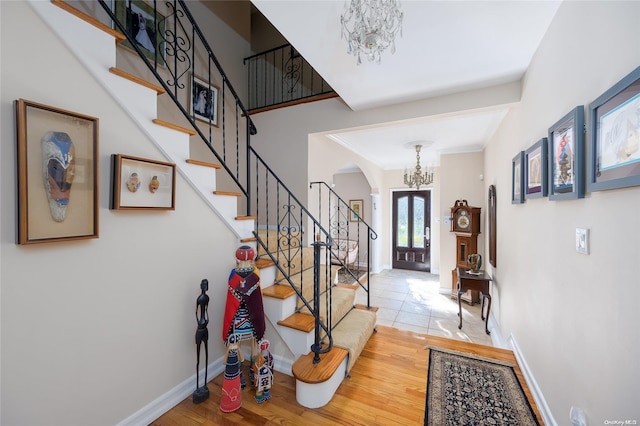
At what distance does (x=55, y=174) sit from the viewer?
3.99 feet

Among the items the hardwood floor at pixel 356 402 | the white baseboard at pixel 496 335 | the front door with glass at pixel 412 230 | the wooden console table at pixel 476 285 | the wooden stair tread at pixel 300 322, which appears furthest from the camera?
the front door with glass at pixel 412 230

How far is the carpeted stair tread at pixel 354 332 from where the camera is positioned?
216 cm

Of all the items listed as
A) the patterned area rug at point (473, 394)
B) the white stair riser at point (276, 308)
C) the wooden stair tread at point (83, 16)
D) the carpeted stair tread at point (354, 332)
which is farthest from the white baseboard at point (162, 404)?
the wooden stair tread at point (83, 16)

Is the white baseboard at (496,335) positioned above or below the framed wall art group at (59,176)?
below

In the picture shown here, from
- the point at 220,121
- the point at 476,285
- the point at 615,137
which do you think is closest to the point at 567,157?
the point at 615,137

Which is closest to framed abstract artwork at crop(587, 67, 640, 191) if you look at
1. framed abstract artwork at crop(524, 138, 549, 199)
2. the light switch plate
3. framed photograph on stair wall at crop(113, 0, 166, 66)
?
the light switch plate

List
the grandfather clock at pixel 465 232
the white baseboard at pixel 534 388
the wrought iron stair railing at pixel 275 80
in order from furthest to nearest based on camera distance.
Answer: the grandfather clock at pixel 465 232 → the wrought iron stair railing at pixel 275 80 → the white baseboard at pixel 534 388

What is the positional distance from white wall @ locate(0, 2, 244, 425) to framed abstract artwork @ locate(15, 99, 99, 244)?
2.2 inches

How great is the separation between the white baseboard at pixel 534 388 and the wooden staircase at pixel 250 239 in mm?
1268

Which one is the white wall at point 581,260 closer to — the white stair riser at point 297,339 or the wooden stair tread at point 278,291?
the white stair riser at point 297,339

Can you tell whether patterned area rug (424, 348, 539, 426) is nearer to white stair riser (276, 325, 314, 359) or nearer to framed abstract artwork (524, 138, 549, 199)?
white stair riser (276, 325, 314, 359)

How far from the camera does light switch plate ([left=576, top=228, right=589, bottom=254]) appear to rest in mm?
1192

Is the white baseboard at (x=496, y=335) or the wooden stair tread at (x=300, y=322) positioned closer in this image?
the wooden stair tread at (x=300, y=322)

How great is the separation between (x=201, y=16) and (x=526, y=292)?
183 inches
